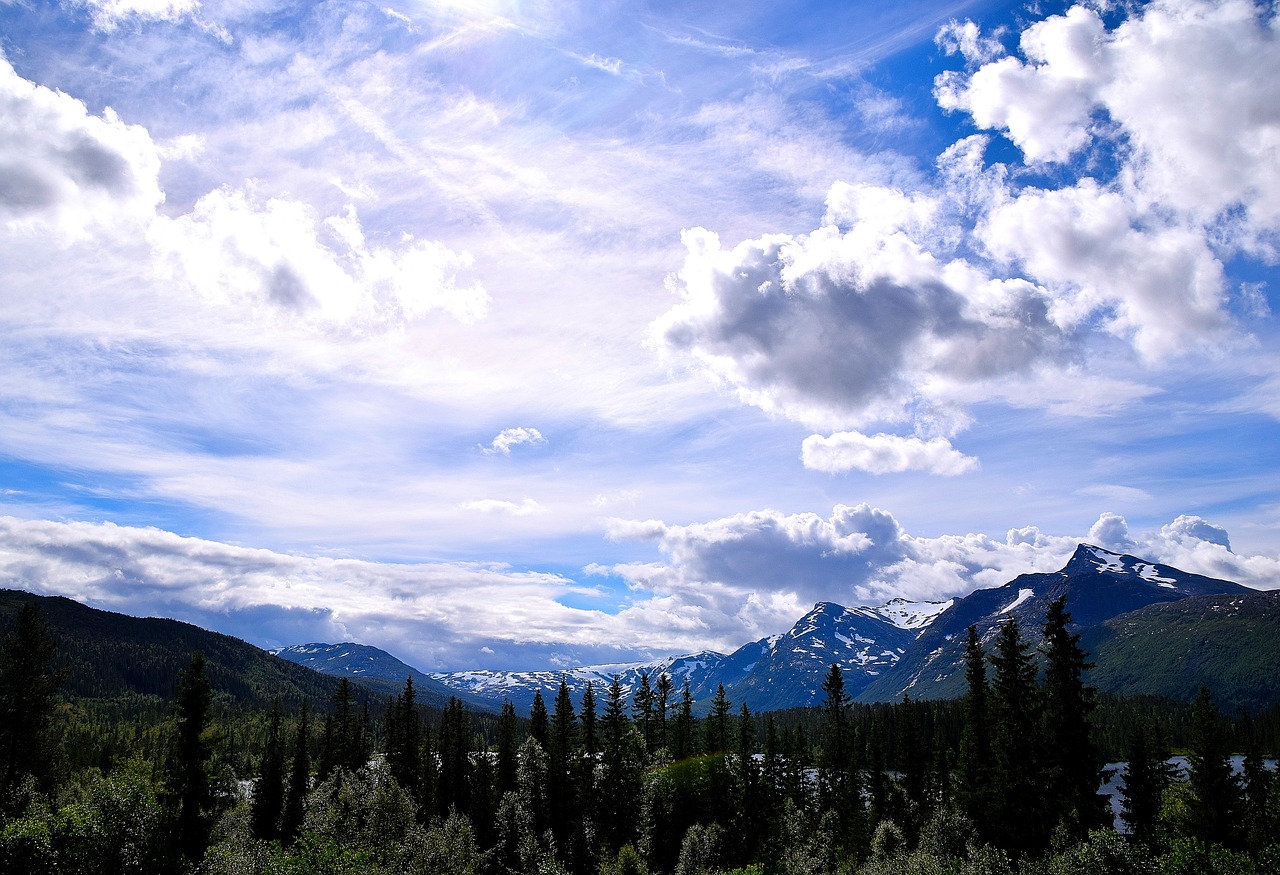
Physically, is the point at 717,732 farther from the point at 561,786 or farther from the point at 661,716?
the point at 561,786

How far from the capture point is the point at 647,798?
82562 mm

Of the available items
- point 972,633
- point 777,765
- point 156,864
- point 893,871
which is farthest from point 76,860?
point 777,765

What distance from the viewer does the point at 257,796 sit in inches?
3536

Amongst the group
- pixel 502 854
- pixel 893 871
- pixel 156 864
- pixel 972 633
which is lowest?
pixel 502 854

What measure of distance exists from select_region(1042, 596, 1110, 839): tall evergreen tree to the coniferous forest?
0.42 ft

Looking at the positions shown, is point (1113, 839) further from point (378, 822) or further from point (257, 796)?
point (257, 796)

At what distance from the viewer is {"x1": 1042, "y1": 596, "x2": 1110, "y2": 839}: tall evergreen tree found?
4988 centimetres

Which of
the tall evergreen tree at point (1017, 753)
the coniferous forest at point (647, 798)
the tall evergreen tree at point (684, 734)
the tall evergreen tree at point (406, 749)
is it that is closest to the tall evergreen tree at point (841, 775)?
the coniferous forest at point (647, 798)

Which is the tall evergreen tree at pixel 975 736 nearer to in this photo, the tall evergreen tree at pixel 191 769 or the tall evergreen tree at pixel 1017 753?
the tall evergreen tree at pixel 1017 753

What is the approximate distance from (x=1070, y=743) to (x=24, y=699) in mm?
70662

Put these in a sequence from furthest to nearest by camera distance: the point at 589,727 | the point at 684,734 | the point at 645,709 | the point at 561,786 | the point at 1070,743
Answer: the point at 645,709
the point at 684,734
the point at 589,727
the point at 561,786
the point at 1070,743

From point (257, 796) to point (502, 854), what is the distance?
3135cm

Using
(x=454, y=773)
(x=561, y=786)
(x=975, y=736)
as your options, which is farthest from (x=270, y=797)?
(x=975, y=736)

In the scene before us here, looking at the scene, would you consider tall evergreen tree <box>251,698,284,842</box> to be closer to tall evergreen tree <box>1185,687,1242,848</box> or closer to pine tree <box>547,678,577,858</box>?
pine tree <box>547,678,577,858</box>
